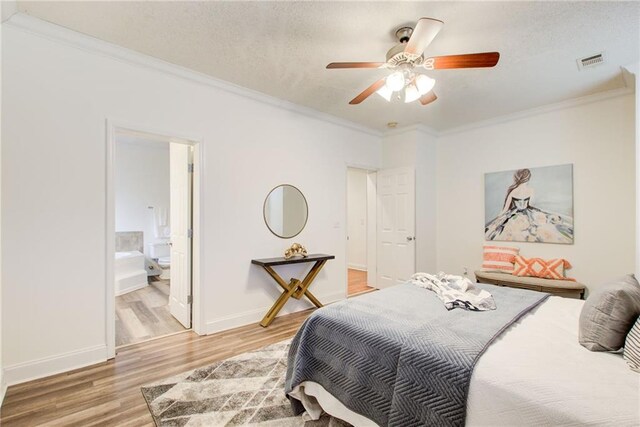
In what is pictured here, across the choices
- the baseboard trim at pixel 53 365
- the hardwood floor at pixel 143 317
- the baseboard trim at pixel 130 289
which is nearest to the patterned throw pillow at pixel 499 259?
the hardwood floor at pixel 143 317

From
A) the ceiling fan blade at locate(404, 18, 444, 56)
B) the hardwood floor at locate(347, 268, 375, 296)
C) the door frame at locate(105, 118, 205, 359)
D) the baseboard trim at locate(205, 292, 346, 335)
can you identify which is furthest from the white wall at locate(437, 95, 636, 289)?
the door frame at locate(105, 118, 205, 359)

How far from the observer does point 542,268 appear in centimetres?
376

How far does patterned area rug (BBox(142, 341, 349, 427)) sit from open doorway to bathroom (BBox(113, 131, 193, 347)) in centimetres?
111

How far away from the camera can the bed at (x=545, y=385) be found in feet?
3.38

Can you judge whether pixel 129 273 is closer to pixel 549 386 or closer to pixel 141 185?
pixel 141 185

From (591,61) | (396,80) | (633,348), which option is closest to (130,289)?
(396,80)

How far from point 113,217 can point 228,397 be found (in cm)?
178

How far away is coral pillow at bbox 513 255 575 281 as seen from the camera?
369 centimetres

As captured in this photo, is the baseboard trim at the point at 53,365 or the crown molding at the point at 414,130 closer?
the baseboard trim at the point at 53,365

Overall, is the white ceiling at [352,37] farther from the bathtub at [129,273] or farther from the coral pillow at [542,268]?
the bathtub at [129,273]

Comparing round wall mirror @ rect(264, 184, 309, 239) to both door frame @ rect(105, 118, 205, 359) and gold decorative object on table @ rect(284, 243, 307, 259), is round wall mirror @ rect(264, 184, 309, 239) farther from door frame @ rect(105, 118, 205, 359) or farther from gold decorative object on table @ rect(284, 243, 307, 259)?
door frame @ rect(105, 118, 205, 359)

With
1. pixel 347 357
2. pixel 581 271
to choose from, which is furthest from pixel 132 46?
pixel 581 271

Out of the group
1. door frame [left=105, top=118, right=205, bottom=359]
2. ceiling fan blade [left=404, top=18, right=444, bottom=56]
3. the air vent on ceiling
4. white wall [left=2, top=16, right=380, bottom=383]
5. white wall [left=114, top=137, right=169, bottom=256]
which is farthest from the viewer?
white wall [left=114, top=137, right=169, bottom=256]

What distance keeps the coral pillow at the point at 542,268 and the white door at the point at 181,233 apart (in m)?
4.07
